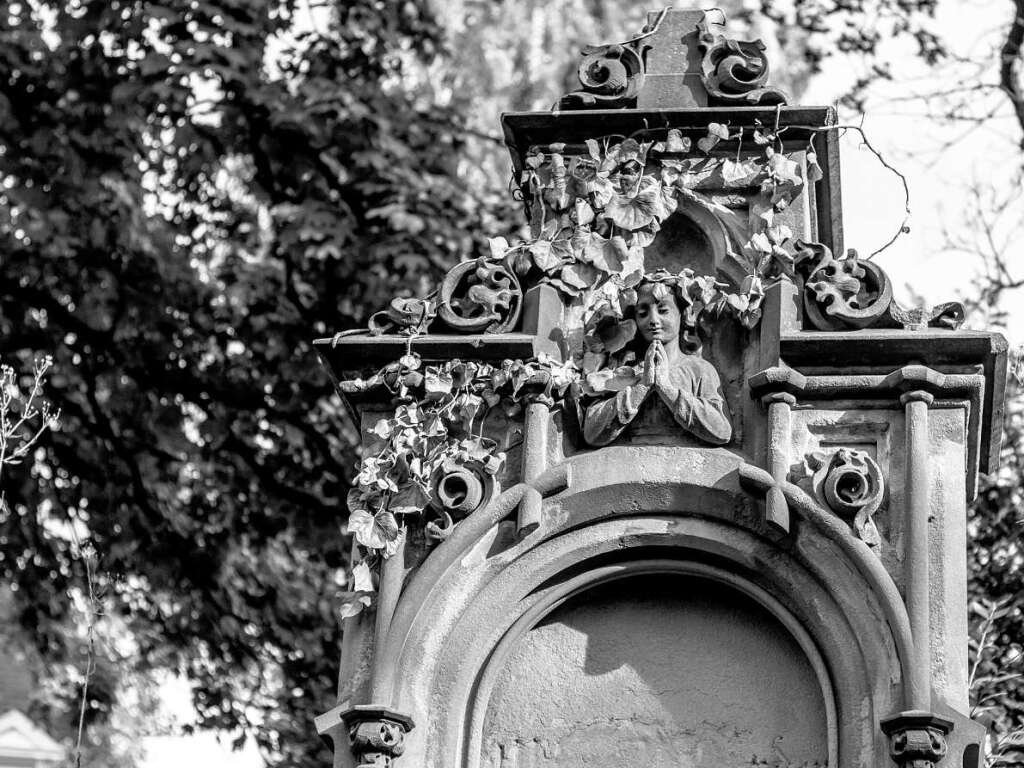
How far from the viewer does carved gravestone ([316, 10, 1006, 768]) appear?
249 inches

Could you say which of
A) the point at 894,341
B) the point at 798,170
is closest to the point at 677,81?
the point at 798,170

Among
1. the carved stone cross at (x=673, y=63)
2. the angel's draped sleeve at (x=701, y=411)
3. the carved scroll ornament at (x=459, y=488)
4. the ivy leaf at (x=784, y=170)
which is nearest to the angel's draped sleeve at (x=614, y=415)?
the angel's draped sleeve at (x=701, y=411)

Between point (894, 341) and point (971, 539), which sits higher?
point (971, 539)

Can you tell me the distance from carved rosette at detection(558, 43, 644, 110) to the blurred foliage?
4674 millimetres

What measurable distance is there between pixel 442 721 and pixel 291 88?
7.44 metres

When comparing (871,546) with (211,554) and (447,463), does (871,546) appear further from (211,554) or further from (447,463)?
(211,554)

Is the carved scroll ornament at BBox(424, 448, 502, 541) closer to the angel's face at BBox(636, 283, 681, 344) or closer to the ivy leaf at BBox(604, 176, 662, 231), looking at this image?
the angel's face at BBox(636, 283, 681, 344)

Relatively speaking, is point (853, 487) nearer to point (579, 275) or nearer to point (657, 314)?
point (657, 314)

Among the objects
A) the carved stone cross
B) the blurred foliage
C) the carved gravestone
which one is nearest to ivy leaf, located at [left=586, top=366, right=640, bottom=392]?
the carved gravestone

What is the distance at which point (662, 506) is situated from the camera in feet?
21.6

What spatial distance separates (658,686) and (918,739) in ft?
3.09

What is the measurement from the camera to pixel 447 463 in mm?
6746

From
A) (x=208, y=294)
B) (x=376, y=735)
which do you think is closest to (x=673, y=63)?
(x=376, y=735)

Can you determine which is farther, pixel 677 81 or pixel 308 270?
pixel 308 270
